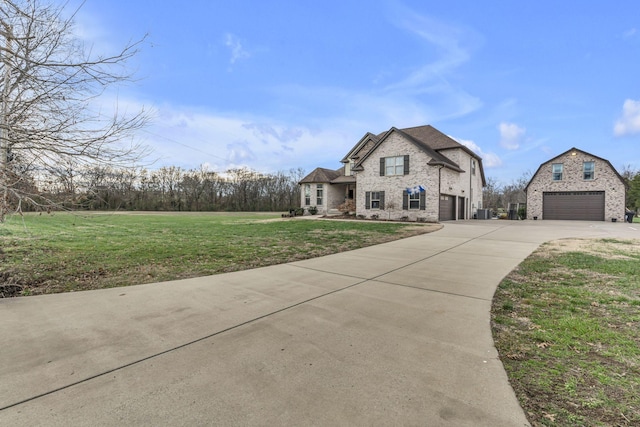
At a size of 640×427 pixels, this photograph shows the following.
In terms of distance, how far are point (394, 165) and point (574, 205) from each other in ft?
57.4

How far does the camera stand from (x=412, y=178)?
21.8m

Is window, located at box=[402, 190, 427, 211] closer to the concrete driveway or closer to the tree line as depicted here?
the concrete driveway

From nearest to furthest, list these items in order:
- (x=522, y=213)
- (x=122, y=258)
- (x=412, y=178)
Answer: (x=122, y=258), (x=412, y=178), (x=522, y=213)

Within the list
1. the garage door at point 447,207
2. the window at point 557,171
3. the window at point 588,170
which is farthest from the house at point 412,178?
the window at point 588,170

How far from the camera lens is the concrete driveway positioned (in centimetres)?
200

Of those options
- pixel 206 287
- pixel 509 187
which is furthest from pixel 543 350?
Answer: pixel 509 187

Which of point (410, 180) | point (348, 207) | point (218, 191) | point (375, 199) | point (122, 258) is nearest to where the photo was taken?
point (122, 258)

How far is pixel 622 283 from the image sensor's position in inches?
209

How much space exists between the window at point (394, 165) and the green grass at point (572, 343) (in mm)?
16526

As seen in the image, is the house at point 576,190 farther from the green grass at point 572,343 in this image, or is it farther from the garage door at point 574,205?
the green grass at point 572,343

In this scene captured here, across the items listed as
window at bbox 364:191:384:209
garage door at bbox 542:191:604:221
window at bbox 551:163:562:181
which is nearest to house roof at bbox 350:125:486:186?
window at bbox 364:191:384:209

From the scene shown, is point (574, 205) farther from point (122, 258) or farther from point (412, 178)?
point (122, 258)

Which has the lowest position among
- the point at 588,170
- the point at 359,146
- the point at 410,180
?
the point at 410,180

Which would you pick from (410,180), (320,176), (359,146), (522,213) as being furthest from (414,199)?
(522,213)
